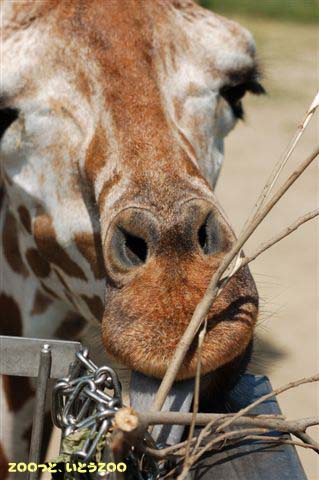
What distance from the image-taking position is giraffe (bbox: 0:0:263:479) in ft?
7.02

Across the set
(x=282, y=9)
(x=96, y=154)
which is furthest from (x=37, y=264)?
(x=282, y=9)

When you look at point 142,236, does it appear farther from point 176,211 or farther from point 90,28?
point 90,28

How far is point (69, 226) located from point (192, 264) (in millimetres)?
625

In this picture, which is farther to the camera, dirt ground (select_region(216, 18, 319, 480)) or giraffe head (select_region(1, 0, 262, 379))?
dirt ground (select_region(216, 18, 319, 480))

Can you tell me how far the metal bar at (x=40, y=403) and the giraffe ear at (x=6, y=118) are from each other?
98cm

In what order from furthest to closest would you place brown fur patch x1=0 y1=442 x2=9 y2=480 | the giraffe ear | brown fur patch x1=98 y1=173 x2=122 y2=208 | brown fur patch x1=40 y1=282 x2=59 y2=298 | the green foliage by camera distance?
the green foliage → brown fur patch x1=0 y1=442 x2=9 y2=480 → brown fur patch x1=40 y1=282 x2=59 y2=298 → the giraffe ear → brown fur patch x1=98 y1=173 x2=122 y2=208

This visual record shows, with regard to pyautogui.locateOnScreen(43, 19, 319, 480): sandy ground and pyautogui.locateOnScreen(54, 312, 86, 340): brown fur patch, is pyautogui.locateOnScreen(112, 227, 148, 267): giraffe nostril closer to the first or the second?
pyautogui.locateOnScreen(43, 19, 319, 480): sandy ground

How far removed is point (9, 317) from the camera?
317cm

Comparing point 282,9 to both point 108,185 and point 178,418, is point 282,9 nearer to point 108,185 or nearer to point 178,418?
point 108,185

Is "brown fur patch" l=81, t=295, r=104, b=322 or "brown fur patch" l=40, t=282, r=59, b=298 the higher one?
"brown fur patch" l=81, t=295, r=104, b=322

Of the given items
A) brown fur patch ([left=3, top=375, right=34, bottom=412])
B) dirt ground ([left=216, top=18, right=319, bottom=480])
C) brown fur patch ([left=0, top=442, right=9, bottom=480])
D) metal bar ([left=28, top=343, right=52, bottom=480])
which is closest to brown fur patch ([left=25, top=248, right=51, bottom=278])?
brown fur patch ([left=3, top=375, right=34, bottom=412])

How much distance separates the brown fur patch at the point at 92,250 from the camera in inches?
105

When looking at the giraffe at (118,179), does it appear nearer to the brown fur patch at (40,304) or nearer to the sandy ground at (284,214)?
the brown fur patch at (40,304)

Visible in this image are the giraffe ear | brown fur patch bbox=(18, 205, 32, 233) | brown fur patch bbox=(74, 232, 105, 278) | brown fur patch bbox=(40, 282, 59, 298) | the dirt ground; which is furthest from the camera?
the dirt ground
